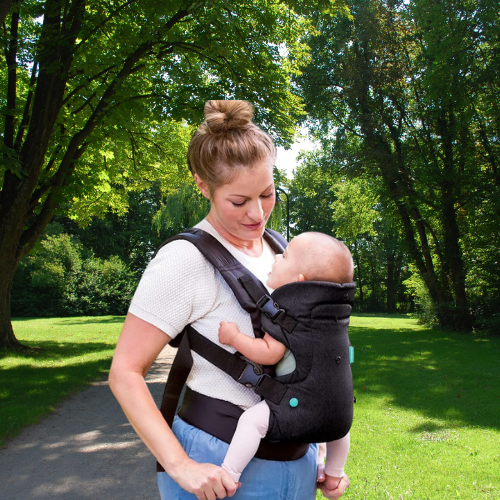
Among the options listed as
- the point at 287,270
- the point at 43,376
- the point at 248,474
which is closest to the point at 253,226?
the point at 287,270

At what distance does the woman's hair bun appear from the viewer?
170cm

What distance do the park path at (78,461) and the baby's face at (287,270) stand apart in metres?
3.57

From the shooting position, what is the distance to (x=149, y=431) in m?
1.42

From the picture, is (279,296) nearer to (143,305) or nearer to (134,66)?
(143,305)

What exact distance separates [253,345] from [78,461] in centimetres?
470

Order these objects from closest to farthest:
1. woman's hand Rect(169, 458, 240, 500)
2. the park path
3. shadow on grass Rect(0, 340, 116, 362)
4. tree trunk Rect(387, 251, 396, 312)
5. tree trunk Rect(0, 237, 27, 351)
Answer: woman's hand Rect(169, 458, 240, 500) < the park path < tree trunk Rect(0, 237, 27, 351) < shadow on grass Rect(0, 340, 116, 362) < tree trunk Rect(387, 251, 396, 312)

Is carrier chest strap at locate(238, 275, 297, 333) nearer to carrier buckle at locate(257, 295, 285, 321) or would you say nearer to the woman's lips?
carrier buckle at locate(257, 295, 285, 321)

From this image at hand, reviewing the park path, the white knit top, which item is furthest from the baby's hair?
the park path

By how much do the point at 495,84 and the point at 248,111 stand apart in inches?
780

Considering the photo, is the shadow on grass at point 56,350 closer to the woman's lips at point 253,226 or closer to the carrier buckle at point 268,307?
the woman's lips at point 253,226

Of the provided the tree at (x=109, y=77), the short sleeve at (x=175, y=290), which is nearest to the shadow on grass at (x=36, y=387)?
the tree at (x=109, y=77)

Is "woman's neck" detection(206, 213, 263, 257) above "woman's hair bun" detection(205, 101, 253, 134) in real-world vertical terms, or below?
below

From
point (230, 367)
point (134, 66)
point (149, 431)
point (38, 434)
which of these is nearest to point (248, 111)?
point (230, 367)

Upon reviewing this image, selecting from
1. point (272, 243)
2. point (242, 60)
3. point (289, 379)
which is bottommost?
point (289, 379)
